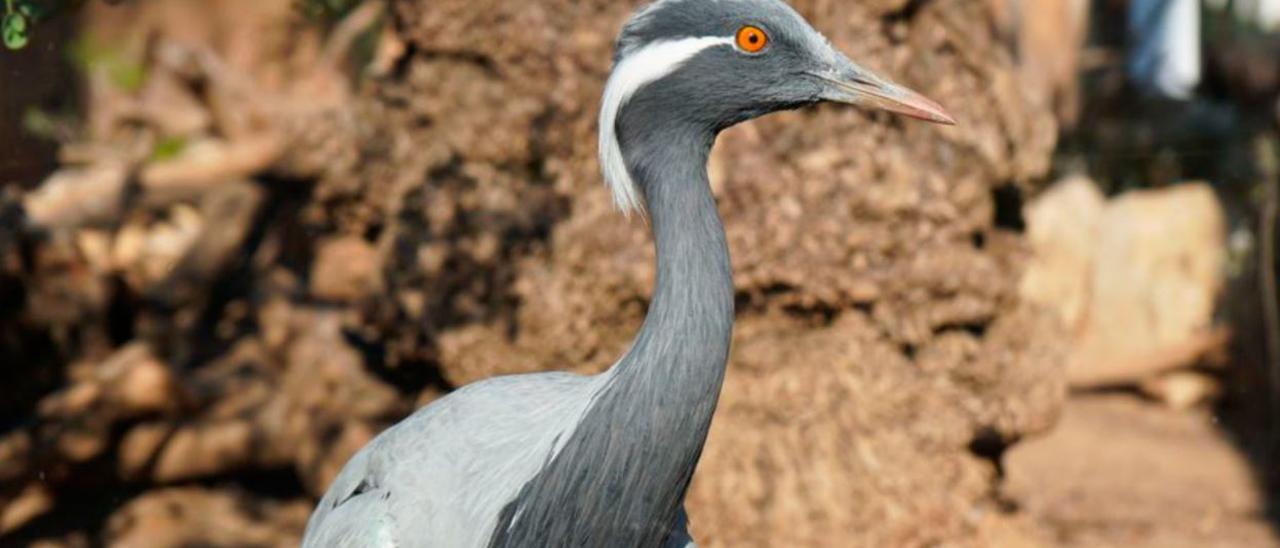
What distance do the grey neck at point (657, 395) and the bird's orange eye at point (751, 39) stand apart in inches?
8.0

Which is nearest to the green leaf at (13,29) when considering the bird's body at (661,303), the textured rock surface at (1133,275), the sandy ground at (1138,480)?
the bird's body at (661,303)

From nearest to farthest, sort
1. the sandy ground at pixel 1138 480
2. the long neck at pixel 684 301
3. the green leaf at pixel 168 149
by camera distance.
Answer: the long neck at pixel 684 301, the sandy ground at pixel 1138 480, the green leaf at pixel 168 149

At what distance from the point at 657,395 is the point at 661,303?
0.64ft

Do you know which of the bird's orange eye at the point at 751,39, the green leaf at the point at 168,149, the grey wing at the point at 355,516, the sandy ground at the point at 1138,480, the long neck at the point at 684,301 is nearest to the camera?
the long neck at the point at 684,301

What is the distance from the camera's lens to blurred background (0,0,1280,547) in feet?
17.9

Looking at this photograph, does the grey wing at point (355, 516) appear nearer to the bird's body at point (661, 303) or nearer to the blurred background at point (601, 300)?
the bird's body at point (661, 303)

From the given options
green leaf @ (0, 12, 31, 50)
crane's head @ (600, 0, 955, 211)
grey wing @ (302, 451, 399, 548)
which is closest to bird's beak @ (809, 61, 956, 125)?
crane's head @ (600, 0, 955, 211)

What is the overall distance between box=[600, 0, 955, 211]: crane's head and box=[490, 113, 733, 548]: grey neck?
0.06m

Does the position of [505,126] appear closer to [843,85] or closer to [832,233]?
[832,233]

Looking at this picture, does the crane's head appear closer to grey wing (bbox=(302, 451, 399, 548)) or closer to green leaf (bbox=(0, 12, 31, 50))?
grey wing (bbox=(302, 451, 399, 548))

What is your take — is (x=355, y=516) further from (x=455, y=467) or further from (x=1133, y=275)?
(x=1133, y=275)

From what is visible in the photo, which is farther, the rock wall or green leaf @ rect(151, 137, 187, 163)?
green leaf @ rect(151, 137, 187, 163)

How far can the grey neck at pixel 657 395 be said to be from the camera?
3461 millimetres

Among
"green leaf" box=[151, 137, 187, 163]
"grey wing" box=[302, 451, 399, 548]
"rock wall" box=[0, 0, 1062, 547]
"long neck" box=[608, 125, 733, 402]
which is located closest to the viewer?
"long neck" box=[608, 125, 733, 402]
